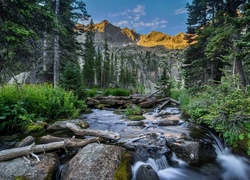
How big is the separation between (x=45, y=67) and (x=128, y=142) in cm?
1922

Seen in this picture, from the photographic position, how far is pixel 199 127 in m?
7.27

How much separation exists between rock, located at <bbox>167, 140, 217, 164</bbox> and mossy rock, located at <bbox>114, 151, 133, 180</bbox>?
1.55m

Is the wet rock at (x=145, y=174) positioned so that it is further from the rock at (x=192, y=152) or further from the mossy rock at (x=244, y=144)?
the mossy rock at (x=244, y=144)

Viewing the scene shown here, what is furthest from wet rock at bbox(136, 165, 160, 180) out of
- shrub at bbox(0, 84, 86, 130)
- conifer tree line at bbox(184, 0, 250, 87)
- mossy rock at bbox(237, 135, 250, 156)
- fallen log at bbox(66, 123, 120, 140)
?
conifer tree line at bbox(184, 0, 250, 87)

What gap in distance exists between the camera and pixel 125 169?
365 cm

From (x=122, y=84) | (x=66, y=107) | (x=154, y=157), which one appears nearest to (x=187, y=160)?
(x=154, y=157)

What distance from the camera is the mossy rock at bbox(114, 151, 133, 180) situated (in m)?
3.42

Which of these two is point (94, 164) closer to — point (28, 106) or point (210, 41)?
point (28, 106)

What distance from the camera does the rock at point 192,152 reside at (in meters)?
4.57

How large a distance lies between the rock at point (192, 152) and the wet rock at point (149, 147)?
281 mm

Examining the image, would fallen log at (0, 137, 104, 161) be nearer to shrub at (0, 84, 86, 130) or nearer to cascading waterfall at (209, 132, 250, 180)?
shrub at (0, 84, 86, 130)

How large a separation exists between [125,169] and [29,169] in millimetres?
2003

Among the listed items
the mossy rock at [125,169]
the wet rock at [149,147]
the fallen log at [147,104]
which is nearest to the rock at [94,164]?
the mossy rock at [125,169]

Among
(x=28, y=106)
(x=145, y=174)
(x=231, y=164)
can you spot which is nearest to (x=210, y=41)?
(x=231, y=164)
